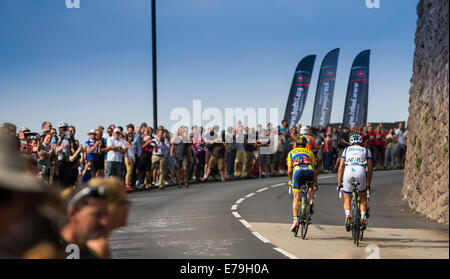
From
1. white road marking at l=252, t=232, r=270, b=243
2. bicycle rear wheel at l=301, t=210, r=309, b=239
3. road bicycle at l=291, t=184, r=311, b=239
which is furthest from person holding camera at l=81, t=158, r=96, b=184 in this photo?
bicycle rear wheel at l=301, t=210, r=309, b=239

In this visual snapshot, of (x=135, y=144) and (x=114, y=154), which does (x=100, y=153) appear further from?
(x=135, y=144)

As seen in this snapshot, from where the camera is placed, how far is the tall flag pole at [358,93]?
3809cm

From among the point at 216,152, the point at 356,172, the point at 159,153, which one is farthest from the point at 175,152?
the point at 356,172

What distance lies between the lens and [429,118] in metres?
16.0

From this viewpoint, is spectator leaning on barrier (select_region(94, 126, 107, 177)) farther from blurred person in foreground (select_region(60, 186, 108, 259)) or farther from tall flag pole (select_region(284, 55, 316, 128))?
tall flag pole (select_region(284, 55, 316, 128))

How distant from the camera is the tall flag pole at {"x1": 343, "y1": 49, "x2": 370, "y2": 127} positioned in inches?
1500

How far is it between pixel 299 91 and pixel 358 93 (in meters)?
4.07

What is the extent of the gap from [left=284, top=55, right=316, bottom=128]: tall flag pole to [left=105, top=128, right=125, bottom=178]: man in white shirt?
57.3ft

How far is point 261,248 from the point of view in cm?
1015

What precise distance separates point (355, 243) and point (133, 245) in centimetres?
377

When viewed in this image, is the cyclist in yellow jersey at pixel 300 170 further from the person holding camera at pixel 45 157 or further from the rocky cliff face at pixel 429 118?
the person holding camera at pixel 45 157

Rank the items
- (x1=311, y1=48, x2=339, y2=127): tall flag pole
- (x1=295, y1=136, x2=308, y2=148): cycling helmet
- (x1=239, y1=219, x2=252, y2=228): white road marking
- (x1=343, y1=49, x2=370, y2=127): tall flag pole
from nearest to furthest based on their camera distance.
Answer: (x1=295, y1=136, x2=308, y2=148): cycling helmet < (x1=239, y1=219, x2=252, y2=228): white road marking < (x1=311, y1=48, x2=339, y2=127): tall flag pole < (x1=343, y1=49, x2=370, y2=127): tall flag pole
